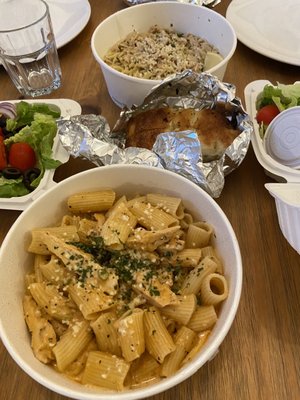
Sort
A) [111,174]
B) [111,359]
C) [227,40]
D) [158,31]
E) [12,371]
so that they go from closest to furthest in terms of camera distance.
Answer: [111,359] < [12,371] < [111,174] < [227,40] < [158,31]

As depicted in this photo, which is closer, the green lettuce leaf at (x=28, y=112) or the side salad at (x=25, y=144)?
the side salad at (x=25, y=144)

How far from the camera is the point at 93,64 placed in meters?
1.58

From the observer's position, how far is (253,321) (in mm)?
898

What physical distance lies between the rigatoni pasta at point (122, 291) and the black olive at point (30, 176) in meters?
0.24

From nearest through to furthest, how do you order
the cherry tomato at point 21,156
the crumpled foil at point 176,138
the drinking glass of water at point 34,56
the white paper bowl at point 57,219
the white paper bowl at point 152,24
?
the white paper bowl at point 57,219 < the crumpled foil at point 176,138 < the cherry tomato at point 21,156 < the white paper bowl at point 152,24 < the drinking glass of water at point 34,56

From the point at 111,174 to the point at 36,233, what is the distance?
8.8 inches

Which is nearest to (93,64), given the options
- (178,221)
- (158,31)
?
(158,31)

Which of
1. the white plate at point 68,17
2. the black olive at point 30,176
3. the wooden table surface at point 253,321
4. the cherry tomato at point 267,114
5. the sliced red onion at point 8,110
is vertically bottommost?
the wooden table surface at point 253,321

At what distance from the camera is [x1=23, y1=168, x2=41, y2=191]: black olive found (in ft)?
3.66

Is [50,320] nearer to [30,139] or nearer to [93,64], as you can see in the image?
[30,139]

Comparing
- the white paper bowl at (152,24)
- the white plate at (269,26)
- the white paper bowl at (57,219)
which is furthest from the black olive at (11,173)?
the white plate at (269,26)

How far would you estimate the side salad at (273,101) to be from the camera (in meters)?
1.20

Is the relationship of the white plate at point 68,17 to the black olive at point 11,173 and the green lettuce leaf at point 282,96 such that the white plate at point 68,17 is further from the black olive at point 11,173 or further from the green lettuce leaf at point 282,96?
the green lettuce leaf at point 282,96

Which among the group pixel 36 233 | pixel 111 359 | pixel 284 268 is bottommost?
pixel 284 268
